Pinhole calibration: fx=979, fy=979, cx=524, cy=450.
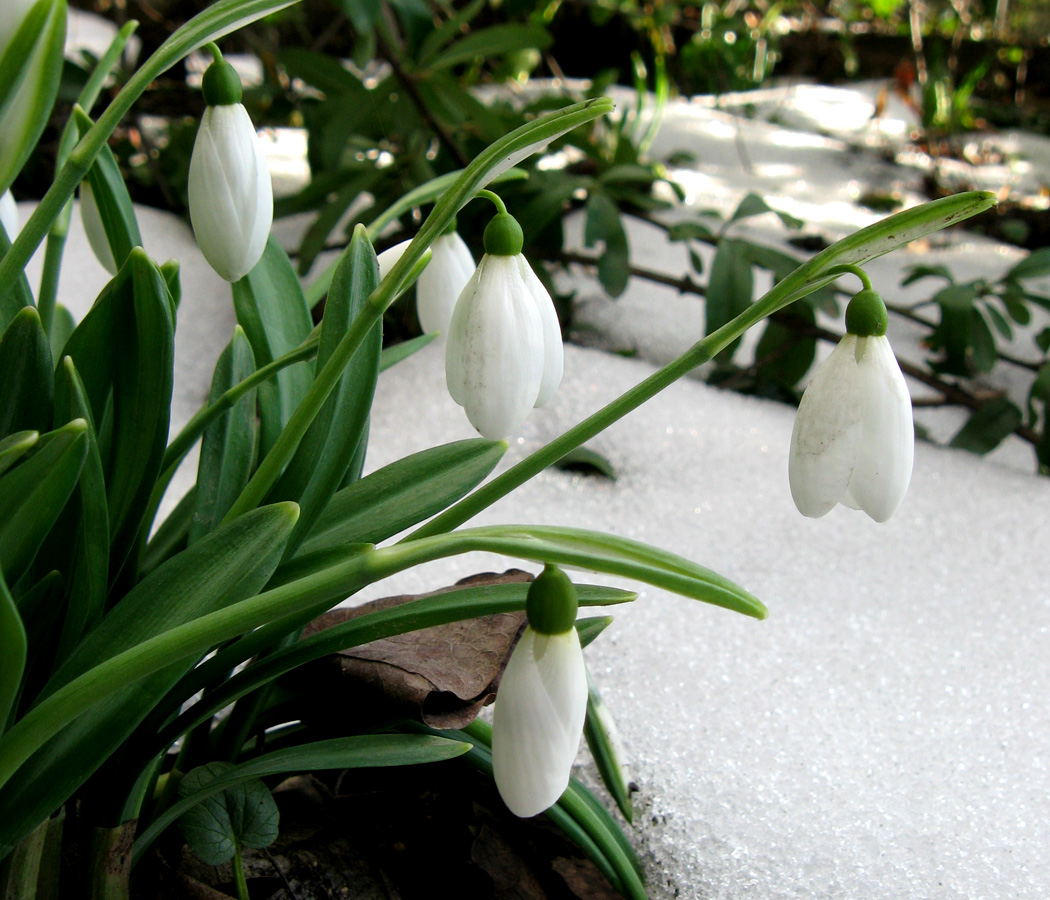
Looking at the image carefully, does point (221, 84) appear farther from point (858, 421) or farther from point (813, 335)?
point (813, 335)

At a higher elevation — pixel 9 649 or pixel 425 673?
pixel 9 649

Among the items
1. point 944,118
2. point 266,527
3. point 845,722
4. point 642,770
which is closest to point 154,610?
point 266,527

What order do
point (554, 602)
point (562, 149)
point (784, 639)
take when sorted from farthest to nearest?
1. point (562, 149)
2. point (784, 639)
3. point (554, 602)

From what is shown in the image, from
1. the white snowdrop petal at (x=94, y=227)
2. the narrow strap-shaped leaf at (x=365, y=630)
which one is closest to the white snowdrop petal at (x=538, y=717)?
the narrow strap-shaped leaf at (x=365, y=630)

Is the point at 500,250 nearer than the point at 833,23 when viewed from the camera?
Yes

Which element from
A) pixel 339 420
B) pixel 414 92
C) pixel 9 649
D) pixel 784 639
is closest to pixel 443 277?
pixel 339 420

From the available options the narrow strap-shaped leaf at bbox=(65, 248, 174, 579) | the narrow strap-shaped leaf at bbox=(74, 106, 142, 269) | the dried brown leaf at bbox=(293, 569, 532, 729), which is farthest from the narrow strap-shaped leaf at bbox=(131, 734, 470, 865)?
the narrow strap-shaped leaf at bbox=(74, 106, 142, 269)

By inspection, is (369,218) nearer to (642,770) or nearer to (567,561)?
(642,770)
